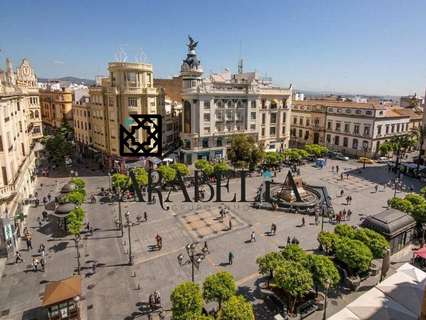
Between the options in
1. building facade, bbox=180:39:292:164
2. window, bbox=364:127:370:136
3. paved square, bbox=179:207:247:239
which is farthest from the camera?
window, bbox=364:127:370:136

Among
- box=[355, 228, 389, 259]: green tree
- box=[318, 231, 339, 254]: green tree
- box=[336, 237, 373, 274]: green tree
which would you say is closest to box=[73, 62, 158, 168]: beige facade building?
box=[318, 231, 339, 254]: green tree

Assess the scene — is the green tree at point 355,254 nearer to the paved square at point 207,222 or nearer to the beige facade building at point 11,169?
the paved square at point 207,222

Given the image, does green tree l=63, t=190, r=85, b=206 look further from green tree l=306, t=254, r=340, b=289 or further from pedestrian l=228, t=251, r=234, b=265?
green tree l=306, t=254, r=340, b=289

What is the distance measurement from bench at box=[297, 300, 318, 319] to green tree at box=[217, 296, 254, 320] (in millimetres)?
6102

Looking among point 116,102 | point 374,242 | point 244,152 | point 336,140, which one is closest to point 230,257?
point 374,242

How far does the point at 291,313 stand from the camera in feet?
71.1

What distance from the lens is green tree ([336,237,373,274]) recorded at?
76.5 ft

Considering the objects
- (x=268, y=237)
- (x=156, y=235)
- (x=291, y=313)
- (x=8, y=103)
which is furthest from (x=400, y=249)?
(x=8, y=103)

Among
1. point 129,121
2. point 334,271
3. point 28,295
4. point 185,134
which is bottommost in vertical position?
point 28,295

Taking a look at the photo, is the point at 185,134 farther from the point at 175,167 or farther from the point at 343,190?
the point at 343,190

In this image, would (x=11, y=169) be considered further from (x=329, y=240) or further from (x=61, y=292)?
(x=329, y=240)

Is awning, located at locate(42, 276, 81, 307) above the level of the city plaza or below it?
above

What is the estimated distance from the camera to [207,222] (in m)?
38.3

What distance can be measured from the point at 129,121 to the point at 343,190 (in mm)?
48388
